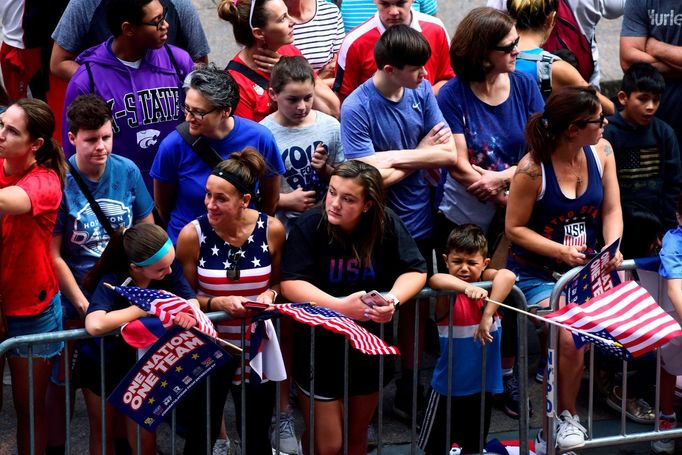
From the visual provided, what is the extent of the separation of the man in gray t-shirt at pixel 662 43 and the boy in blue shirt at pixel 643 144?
68 centimetres

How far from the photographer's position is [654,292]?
22.3ft

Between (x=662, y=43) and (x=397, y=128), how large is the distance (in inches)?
94.0

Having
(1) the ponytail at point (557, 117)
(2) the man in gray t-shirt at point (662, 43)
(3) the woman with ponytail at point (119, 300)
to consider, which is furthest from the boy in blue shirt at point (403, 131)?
(2) the man in gray t-shirt at point (662, 43)

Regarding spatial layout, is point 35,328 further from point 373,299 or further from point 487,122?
point 487,122

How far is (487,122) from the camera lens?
7.28m

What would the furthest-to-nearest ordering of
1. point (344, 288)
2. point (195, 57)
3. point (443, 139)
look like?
1. point (195, 57)
2. point (443, 139)
3. point (344, 288)

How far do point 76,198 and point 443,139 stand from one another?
2.06 metres

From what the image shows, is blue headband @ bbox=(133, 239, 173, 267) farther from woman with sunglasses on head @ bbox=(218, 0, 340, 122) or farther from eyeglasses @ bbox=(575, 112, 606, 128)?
eyeglasses @ bbox=(575, 112, 606, 128)

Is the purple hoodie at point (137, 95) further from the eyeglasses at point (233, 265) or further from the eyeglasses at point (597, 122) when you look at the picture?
the eyeglasses at point (597, 122)

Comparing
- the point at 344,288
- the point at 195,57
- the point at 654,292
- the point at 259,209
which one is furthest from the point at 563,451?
the point at 195,57

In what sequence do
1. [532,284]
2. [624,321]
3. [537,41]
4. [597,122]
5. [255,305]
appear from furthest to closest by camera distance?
[537,41] < [532,284] < [597,122] < [624,321] < [255,305]

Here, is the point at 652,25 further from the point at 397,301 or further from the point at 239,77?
the point at 397,301

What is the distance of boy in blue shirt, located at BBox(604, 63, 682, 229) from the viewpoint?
7734 millimetres

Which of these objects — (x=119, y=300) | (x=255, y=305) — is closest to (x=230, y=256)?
(x=255, y=305)
